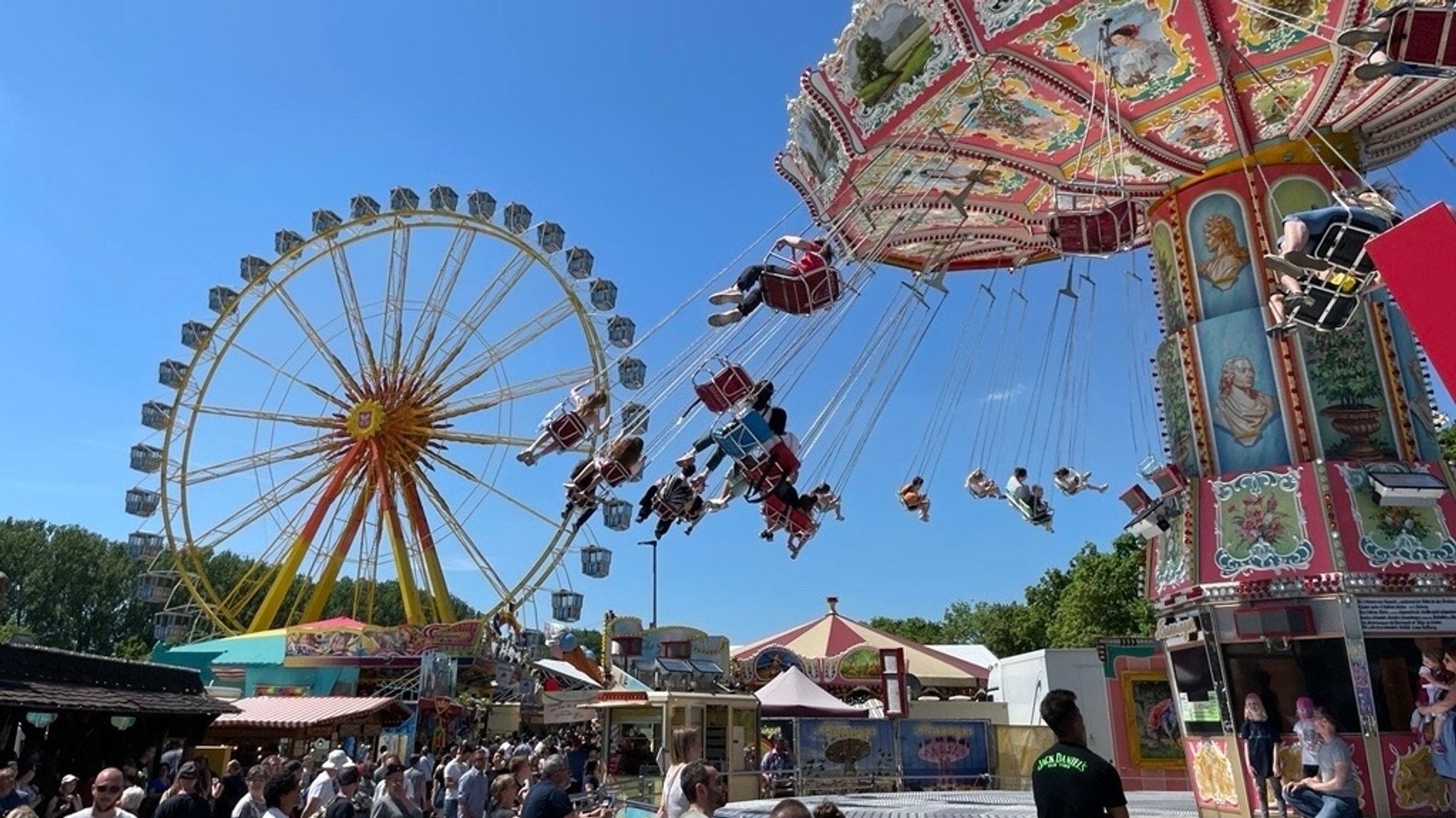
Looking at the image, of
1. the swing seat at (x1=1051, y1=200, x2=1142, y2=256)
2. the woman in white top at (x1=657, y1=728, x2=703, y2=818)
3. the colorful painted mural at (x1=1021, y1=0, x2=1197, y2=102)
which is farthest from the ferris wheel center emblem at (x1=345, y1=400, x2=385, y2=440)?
the woman in white top at (x1=657, y1=728, x2=703, y2=818)

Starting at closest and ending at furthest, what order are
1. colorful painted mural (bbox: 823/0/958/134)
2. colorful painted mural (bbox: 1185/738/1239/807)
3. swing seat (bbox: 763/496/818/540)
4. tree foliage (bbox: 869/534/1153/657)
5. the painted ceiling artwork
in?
the painted ceiling artwork
colorful painted mural (bbox: 823/0/958/134)
colorful painted mural (bbox: 1185/738/1239/807)
swing seat (bbox: 763/496/818/540)
tree foliage (bbox: 869/534/1153/657)

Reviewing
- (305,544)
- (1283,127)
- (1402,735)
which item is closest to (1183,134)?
(1283,127)

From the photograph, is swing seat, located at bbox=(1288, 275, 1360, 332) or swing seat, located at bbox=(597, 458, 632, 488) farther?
swing seat, located at bbox=(597, 458, 632, 488)

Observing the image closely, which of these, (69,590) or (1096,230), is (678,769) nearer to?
(1096,230)

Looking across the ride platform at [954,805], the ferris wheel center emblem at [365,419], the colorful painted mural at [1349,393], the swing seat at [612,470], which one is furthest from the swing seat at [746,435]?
the ferris wheel center emblem at [365,419]

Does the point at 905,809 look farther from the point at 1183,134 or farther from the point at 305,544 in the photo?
the point at 305,544

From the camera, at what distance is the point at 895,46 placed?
10102 mm

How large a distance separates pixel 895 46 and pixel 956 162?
299cm

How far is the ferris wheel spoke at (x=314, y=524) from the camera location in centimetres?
2894

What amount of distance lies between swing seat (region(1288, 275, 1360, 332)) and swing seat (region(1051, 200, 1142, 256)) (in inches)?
159

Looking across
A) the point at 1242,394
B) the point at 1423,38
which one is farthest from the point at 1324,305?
the point at 1242,394

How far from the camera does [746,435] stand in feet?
35.5

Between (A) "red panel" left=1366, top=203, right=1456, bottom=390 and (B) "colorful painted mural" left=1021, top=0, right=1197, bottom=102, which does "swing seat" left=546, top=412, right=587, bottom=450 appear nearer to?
(B) "colorful painted mural" left=1021, top=0, right=1197, bottom=102

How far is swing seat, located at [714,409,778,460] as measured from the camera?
10836 mm
